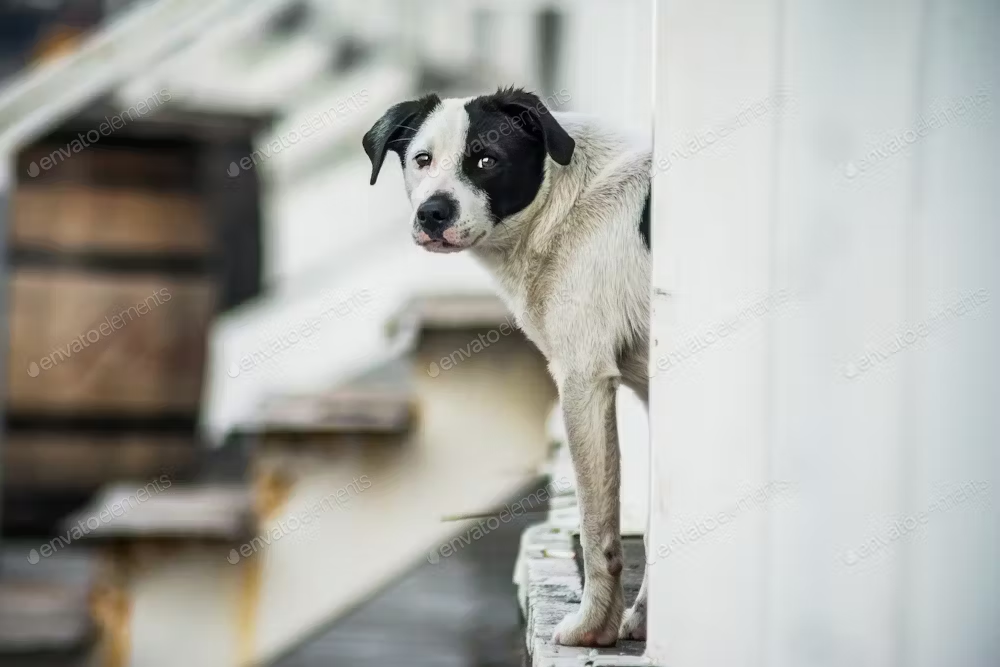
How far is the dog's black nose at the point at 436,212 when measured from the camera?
109cm

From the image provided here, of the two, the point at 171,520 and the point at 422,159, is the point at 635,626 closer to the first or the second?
the point at 422,159

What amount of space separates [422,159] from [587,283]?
0.21m

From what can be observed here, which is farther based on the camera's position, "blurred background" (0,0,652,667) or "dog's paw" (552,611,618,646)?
"blurred background" (0,0,652,667)

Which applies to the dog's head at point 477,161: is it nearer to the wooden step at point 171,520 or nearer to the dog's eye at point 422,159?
the dog's eye at point 422,159

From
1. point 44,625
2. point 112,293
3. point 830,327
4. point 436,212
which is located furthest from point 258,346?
A: point 830,327

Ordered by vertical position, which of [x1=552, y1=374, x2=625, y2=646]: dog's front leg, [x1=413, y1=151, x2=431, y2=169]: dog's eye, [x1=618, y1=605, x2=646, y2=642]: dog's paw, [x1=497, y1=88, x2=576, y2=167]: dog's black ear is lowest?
[x1=618, y1=605, x2=646, y2=642]: dog's paw

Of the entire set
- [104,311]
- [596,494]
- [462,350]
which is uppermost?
[596,494]

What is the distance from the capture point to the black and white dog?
1.11 meters

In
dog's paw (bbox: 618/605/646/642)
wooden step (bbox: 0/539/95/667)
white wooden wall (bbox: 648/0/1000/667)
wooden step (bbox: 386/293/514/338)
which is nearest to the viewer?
white wooden wall (bbox: 648/0/1000/667)

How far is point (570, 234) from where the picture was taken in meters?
1.16

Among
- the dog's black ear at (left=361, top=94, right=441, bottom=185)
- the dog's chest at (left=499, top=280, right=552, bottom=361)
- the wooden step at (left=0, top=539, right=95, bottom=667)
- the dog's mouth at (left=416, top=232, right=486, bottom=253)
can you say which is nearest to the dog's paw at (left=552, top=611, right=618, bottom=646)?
the dog's chest at (left=499, top=280, right=552, bottom=361)

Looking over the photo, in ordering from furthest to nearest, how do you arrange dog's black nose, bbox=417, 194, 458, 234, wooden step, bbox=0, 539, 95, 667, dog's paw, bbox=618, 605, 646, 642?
wooden step, bbox=0, 539, 95, 667 → dog's paw, bbox=618, 605, 646, 642 → dog's black nose, bbox=417, 194, 458, 234

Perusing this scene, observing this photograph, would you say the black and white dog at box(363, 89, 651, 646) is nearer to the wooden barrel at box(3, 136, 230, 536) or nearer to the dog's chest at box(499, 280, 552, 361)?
the dog's chest at box(499, 280, 552, 361)

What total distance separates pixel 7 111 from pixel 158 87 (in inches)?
32.2
